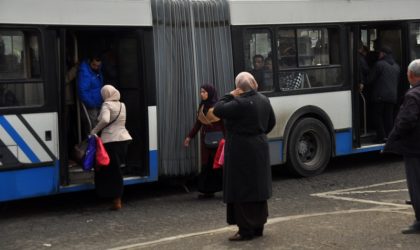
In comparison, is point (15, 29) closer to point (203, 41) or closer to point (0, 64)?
point (0, 64)

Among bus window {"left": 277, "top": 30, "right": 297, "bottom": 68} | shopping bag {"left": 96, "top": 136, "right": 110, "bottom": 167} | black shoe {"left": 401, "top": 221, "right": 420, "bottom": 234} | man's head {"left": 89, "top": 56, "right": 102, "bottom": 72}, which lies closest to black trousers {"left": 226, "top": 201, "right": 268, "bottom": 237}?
black shoe {"left": 401, "top": 221, "right": 420, "bottom": 234}

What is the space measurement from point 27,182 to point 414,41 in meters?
7.29

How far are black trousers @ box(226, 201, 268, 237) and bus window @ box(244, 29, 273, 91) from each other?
12.3 ft

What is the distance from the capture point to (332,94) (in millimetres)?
11188

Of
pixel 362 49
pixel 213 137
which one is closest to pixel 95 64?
pixel 213 137

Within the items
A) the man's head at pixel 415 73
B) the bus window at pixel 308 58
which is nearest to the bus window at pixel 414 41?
the bus window at pixel 308 58

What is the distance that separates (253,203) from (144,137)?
283 centimetres

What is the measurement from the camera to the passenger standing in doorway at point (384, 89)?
1180cm

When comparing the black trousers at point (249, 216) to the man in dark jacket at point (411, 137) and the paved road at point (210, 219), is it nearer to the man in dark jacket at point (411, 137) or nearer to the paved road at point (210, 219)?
→ the paved road at point (210, 219)

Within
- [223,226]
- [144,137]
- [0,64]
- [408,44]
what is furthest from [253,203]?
[408,44]

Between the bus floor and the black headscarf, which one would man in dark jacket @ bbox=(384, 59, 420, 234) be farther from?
the bus floor

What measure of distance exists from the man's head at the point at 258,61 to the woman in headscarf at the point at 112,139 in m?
2.41

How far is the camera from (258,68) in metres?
10.4

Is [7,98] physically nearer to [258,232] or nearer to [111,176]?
[111,176]
